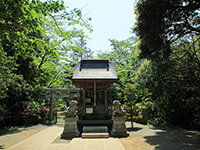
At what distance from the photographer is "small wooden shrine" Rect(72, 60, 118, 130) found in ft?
28.1

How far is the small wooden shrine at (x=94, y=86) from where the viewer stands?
857 centimetres

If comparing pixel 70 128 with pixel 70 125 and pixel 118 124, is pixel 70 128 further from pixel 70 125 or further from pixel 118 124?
pixel 118 124

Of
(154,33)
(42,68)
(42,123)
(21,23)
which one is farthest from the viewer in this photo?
(42,68)

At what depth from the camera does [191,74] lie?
830 centimetres

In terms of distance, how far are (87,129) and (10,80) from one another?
5499mm

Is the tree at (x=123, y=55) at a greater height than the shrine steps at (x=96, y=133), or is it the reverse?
the tree at (x=123, y=55)

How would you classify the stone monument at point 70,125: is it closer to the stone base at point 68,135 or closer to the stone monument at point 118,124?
the stone base at point 68,135

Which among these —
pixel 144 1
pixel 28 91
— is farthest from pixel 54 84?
pixel 144 1

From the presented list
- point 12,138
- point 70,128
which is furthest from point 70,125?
point 12,138

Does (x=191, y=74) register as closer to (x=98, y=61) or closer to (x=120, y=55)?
(x=98, y=61)

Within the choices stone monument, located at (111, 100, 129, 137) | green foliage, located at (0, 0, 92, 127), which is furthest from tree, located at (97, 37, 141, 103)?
stone monument, located at (111, 100, 129, 137)

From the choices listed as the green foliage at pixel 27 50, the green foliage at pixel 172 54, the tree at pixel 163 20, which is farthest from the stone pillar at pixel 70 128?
the tree at pixel 163 20

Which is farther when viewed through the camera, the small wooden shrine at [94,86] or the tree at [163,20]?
the small wooden shrine at [94,86]

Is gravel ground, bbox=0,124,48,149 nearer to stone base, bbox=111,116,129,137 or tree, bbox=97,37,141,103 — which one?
stone base, bbox=111,116,129,137
